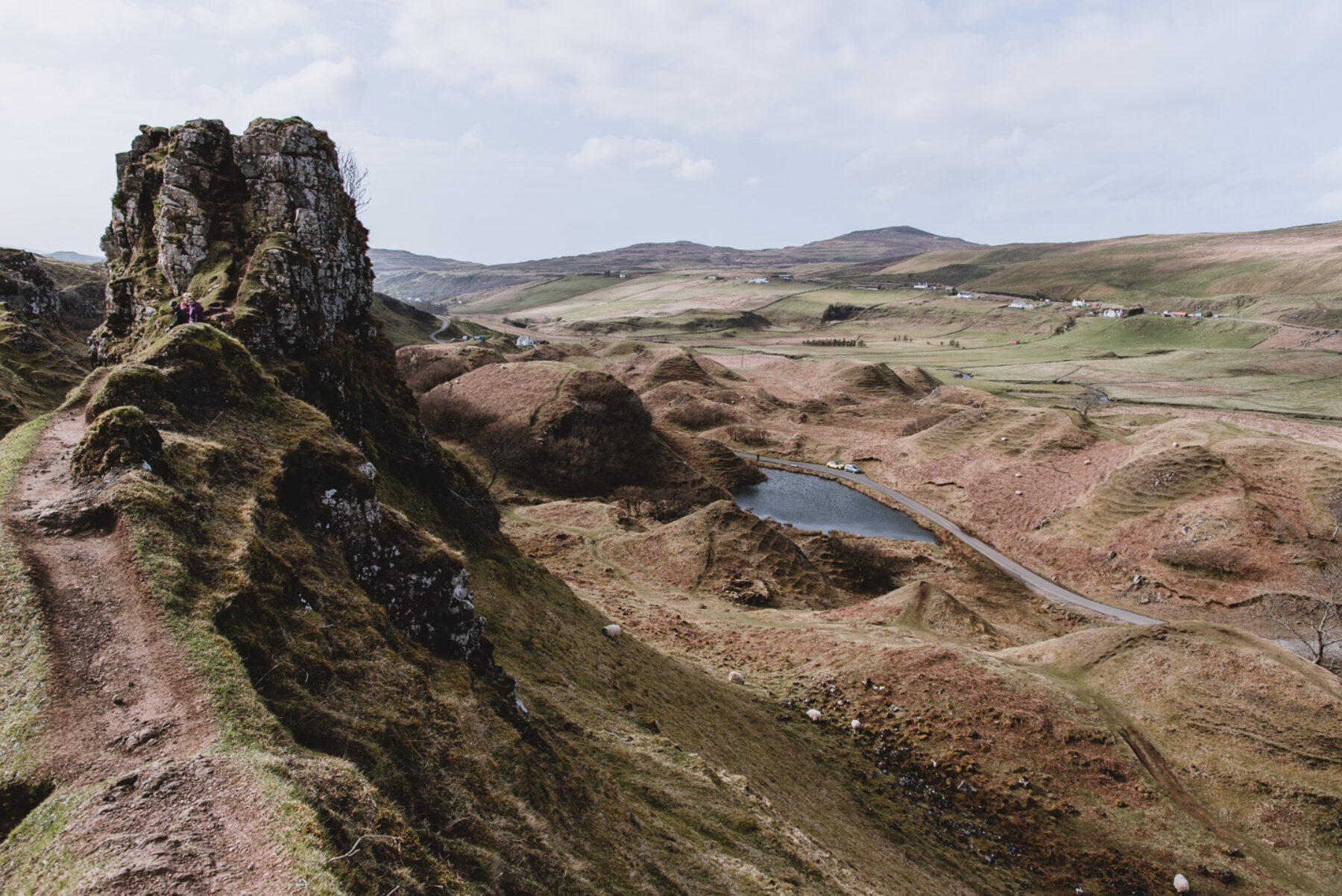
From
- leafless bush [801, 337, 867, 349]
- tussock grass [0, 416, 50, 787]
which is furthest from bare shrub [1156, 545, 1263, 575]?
leafless bush [801, 337, 867, 349]

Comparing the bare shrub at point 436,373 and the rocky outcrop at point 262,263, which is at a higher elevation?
the rocky outcrop at point 262,263

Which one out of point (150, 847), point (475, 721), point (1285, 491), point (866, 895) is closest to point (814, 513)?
point (1285, 491)

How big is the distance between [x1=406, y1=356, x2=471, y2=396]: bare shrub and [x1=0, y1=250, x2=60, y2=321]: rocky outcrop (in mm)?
34405

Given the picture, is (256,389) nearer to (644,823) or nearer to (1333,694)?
(644,823)

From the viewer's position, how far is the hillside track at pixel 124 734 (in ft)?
19.7

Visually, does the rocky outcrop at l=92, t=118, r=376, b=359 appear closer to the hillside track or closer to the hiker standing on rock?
the hiker standing on rock

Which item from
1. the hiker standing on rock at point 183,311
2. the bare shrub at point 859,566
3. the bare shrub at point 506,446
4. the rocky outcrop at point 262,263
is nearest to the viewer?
the hiker standing on rock at point 183,311

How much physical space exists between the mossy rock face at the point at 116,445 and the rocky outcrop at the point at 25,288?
139 ft

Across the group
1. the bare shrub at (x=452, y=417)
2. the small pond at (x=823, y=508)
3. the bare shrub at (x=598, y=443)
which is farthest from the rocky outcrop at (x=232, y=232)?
the small pond at (x=823, y=508)

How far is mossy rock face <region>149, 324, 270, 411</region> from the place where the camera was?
44.6 ft

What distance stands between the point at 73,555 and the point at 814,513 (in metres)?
67.3

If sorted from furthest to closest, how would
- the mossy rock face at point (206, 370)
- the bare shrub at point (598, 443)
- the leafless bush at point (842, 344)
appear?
1. the leafless bush at point (842, 344)
2. the bare shrub at point (598, 443)
3. the mossy rock face at point (206, 370)

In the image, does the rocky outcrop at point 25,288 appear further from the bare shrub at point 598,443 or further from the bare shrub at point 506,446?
the bare shrub at point 598,443

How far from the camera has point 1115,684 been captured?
27484mm
